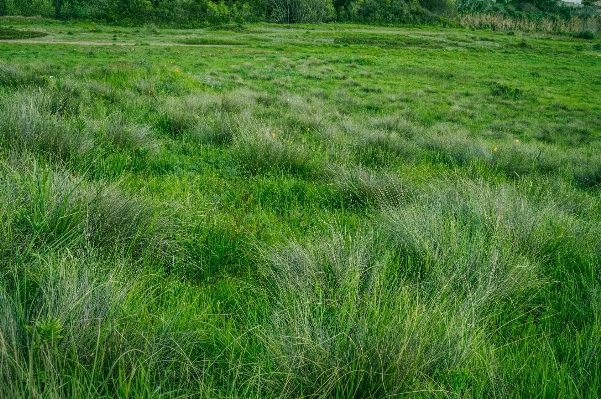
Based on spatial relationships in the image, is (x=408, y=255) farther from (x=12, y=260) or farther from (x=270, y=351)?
(x=12, y=260)

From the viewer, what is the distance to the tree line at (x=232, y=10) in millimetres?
51812

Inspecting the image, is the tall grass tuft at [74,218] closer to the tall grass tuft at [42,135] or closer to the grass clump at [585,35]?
the tall grass tuft at [42,135]

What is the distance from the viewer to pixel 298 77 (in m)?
19.2

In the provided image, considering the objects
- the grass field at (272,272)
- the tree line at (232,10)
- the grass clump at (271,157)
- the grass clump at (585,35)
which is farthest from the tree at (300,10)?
the grass clump at (271,157)

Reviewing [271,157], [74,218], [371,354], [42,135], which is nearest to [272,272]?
[371,354]

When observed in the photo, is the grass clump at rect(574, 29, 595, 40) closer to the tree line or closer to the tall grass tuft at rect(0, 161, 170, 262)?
the tree line

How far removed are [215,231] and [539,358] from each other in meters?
1.93

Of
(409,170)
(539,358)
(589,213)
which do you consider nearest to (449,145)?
(409,170)

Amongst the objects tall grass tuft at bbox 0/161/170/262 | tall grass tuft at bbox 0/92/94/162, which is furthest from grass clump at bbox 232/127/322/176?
tall grass tuft at bbox 0/161/170/262

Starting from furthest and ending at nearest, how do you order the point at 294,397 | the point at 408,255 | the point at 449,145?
1. the point at 449,145
2. the point at 408,255
3. the point at 294,397

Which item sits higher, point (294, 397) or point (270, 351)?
point (270, 351)

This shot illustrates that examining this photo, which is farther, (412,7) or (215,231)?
(412,7)

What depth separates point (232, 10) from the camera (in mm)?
57250

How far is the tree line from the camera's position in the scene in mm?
51812
